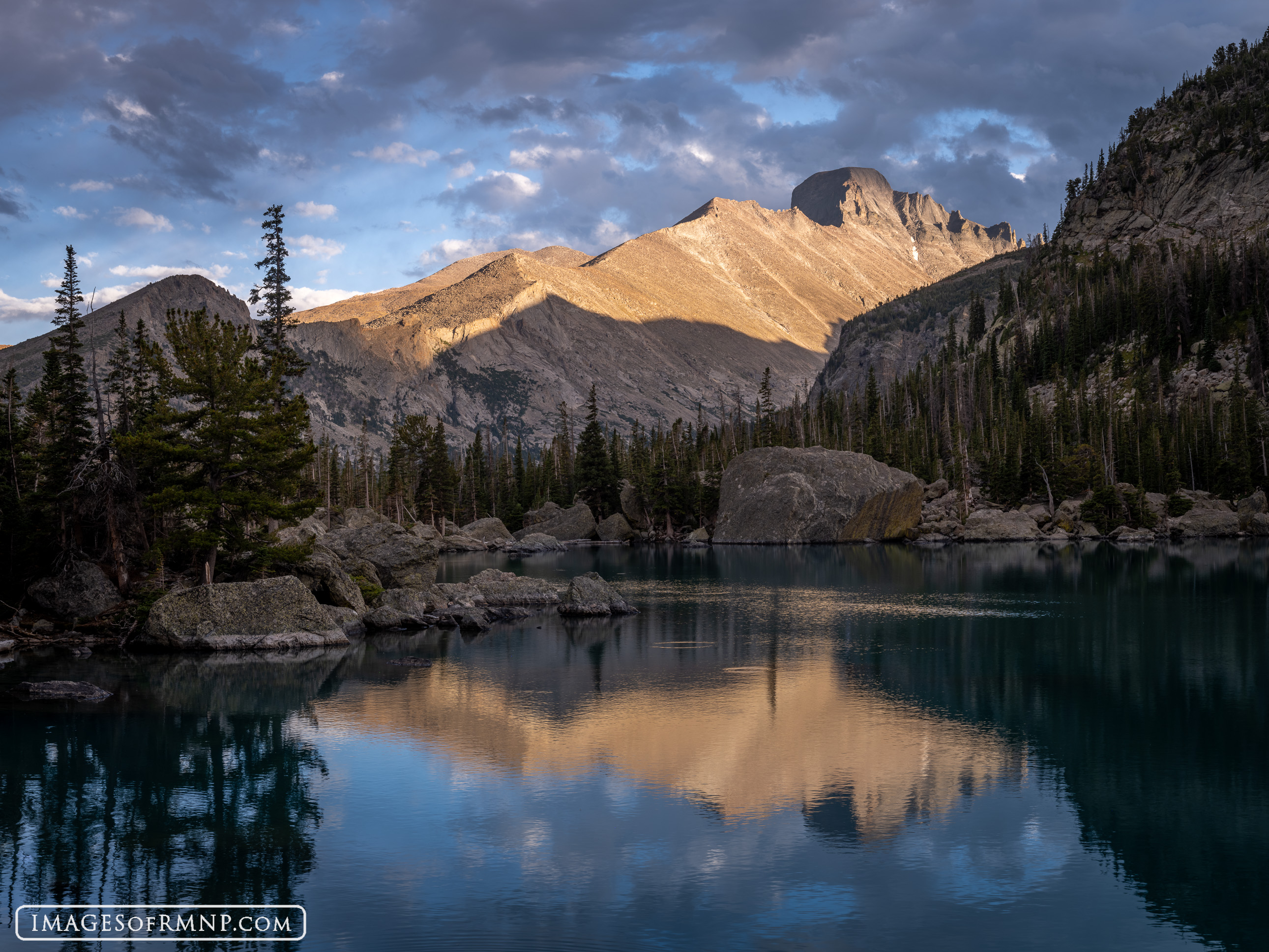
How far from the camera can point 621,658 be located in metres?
33.9

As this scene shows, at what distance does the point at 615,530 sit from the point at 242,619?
3116 inches

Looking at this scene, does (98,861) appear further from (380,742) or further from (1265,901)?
(1265,901)

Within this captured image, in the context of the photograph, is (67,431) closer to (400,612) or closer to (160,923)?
(400,612)

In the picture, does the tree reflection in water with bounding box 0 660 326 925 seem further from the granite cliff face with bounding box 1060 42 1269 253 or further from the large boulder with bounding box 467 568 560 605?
the granite cliff face with bounding box 1060 42 1269 253

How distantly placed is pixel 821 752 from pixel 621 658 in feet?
44.3

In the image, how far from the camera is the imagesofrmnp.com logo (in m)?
13.1

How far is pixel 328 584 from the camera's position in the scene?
42.4 m

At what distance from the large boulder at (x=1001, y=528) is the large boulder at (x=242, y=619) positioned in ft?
241

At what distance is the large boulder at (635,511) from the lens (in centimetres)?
11538

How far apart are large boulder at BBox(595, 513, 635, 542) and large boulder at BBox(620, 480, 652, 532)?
3.49 feet

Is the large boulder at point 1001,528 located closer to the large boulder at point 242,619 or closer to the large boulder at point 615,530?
the large boulder at point 615,530

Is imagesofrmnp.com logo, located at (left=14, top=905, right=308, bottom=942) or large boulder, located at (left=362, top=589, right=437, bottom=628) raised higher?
large boulder, located at (left=362, top=589, right=437, bottom=628)

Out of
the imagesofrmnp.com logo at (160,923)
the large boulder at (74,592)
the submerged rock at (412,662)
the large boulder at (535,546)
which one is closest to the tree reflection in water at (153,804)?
the imagesofrmnp.com logo at (160,923)

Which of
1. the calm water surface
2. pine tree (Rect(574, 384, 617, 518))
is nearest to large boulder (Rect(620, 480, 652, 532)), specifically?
pine tree (Rect(574, 384, 617, 518))
